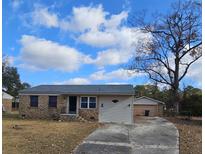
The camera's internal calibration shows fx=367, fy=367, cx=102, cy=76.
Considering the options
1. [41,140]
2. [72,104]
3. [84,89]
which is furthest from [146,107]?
[41,140]

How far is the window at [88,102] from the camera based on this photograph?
94.6 feet

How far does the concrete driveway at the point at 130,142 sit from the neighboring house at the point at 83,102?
7.45 metres

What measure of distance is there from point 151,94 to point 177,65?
27.3 m

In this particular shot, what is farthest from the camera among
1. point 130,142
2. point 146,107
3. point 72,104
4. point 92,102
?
point 146,107

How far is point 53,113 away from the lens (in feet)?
96.7

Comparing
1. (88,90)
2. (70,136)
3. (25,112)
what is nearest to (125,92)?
(88,90)

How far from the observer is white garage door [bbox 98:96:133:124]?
91.9 feet

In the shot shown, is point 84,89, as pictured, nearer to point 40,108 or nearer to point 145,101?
point 40,108

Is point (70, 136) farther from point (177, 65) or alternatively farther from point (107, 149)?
point (177, 65)

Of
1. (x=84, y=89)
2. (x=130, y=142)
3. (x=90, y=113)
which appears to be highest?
(x=84, y=89)

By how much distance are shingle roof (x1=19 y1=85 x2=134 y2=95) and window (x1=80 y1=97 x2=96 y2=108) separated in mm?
556

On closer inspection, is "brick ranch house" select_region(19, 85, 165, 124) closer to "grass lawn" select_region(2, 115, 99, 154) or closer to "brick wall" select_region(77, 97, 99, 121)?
"brick wall" select_region(77, 97, 99, 121)

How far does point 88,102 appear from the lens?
28938mm

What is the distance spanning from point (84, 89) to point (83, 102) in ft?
5.22
